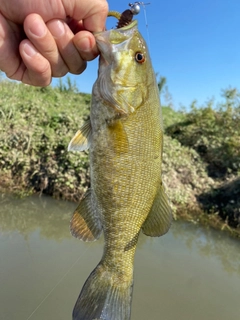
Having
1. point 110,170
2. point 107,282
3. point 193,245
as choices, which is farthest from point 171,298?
point 110,170

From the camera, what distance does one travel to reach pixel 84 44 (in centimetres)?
169

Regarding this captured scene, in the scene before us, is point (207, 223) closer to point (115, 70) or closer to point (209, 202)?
point (209, 202)

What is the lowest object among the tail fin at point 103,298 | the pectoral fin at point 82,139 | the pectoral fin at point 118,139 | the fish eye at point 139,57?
the tail fin at point 103,298

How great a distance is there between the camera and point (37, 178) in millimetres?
7359

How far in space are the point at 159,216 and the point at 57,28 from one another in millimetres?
1123

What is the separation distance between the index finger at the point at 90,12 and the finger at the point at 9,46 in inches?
13.3

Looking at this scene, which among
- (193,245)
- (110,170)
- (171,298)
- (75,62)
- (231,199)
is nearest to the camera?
(110,170)

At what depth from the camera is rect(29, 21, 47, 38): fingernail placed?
5.22 ft

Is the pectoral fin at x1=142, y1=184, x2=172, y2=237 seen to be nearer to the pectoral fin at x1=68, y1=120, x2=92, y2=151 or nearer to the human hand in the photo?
the pectoral fin at x1=68, y1=120, x2=92, y2=151

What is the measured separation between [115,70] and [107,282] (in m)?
1.11

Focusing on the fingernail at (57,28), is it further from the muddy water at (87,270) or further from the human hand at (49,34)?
the muddy water at (87,270)

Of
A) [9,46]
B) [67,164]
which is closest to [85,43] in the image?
[9,46]

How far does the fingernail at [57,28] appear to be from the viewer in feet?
5.53

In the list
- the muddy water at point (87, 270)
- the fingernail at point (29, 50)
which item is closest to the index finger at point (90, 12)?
the fingernail at point (29, 50)
